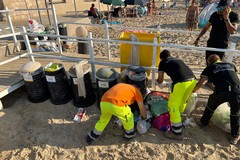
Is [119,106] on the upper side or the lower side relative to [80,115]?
upper

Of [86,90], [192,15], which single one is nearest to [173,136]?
[86,90]

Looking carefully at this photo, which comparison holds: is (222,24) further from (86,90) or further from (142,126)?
(86,90)

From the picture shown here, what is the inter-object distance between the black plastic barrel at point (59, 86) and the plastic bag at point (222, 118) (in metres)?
2.86

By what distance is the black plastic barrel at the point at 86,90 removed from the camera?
4.13 m

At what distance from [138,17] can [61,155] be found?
18875mm

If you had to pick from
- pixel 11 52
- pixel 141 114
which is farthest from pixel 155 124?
pixel 11 52

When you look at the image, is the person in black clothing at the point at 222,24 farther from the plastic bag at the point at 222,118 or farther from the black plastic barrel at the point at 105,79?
the black plastic barrel at the point at 105,79

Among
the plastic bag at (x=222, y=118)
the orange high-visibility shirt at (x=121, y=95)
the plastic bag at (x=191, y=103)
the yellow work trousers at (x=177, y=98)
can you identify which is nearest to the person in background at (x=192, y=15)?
the plastic bag at (x=191, y=103)

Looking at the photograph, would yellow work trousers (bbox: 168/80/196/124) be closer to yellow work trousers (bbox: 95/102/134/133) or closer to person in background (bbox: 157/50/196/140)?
person in background (bbox: 157/50/196/140)

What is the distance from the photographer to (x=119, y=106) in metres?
3.28

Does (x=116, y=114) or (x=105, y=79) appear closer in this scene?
(x=116, y=114)

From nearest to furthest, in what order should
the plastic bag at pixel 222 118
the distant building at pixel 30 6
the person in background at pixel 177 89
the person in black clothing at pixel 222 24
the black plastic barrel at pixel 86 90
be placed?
the person in background at pixel 177 89
the plastic bag at pixel 222 118
the person in black clothing at pixel 222 24
the black plastic barrel at pixel 86 90
the distant building at pixel 30 6

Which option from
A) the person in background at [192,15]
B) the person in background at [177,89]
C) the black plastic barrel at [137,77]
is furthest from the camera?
the person in background at [192,15]

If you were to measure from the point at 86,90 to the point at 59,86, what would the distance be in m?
0.55
